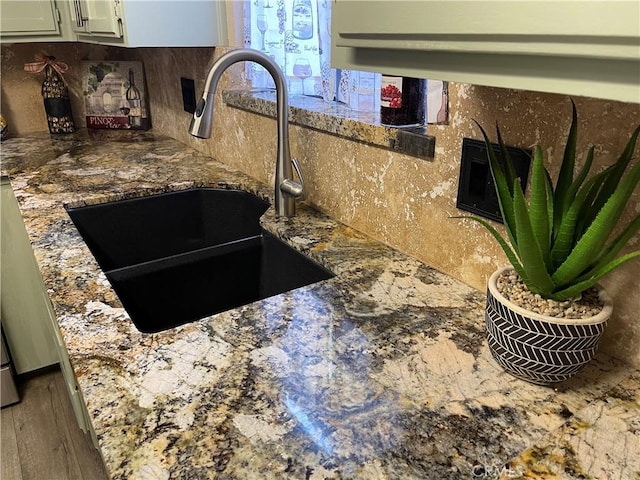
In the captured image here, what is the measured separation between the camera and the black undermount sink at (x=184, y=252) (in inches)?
51.6

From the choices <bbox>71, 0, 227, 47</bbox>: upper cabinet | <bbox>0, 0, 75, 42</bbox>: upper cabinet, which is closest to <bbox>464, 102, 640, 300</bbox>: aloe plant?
<bbox>71, 0, 227, 47</bbox>: upper cabinet

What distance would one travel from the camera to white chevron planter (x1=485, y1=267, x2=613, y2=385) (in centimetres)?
58

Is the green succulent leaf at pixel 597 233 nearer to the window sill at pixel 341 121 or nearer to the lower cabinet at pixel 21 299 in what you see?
the window sill at pixel 341 121

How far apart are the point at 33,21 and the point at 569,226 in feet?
6.87

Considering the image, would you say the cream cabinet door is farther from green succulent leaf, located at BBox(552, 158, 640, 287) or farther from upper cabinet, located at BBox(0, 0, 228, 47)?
green succulent leaf, located at BBox(552, 158, 640, 287)

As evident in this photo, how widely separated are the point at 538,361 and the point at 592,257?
0.48ft

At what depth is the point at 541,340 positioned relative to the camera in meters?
0.60

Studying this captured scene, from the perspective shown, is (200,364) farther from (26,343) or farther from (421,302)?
(26,343)

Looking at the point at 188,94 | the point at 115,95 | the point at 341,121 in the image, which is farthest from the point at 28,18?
the point at 341,121

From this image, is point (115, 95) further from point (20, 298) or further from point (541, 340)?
point (541, 340)

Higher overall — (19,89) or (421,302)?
(19,89)

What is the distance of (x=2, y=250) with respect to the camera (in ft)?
5.59

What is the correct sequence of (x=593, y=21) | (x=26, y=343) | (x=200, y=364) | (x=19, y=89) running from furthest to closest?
(x=19, y=89) → (x=26, y=343) → (x=200, y=364) → (x=593, y=21)

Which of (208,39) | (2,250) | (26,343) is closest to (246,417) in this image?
(208,39)
